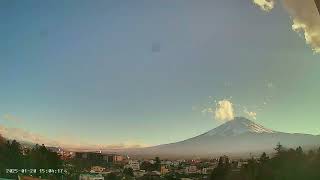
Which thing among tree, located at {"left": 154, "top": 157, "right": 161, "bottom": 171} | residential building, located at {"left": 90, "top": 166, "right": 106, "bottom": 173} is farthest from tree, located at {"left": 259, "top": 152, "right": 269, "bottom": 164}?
residential building, located at {"left": 90, "top": 166, "right": 106, "bottom": 173}

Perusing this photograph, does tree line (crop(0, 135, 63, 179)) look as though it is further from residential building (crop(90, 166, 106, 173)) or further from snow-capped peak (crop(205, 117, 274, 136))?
snow-capped peak (crop(205, 117, 274, 136))

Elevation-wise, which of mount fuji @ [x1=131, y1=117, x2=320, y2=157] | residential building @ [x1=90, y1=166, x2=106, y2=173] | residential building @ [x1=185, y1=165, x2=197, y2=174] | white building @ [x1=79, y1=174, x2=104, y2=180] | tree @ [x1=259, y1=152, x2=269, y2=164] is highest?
mount fuji @ [x1=131, y1=117, x2=320, y2=157]

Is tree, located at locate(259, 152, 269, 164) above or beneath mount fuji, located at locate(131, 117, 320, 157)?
beneath

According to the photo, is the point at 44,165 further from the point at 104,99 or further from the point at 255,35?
the point at 255,35

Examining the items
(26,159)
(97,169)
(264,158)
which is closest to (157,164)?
(97,169)

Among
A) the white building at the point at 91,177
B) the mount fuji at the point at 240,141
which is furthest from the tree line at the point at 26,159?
the mount fuji at the point at 240,141

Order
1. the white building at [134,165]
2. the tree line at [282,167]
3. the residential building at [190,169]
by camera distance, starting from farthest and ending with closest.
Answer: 1. the white building at [134,165]
2. the residential building at [190,169]
3. the tree line at [282,167]

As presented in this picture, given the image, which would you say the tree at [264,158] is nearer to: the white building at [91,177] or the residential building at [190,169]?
the residential building at [190,169]

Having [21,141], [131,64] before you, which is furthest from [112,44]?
[21,141]

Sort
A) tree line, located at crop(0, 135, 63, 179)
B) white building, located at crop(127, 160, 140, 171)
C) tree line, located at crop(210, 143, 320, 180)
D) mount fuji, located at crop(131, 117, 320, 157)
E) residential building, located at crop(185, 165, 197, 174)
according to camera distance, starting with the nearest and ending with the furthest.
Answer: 1. tree line, located at crop(210, 143, 320, 180)
2. mount fuji, located at crop(131, 117, 320, 157)
3. residential building, located at crop(185, 165, 197, 174)
4. white building, located at crop(127, 160, 140, 171)
5. tree line, located at crop(0, 135, 63, 179)
